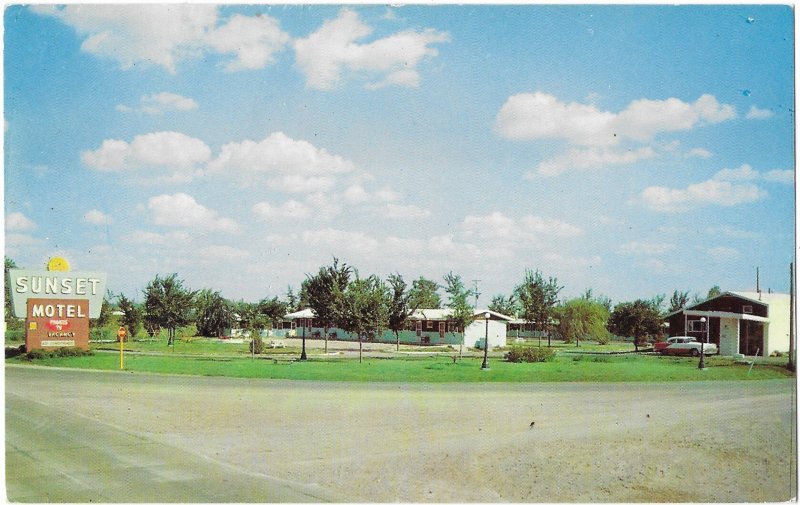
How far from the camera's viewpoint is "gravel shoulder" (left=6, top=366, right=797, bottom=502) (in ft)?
32.1

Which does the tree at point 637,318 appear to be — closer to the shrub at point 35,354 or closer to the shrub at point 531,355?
the shrub at point 531,355

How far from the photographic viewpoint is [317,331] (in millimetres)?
67562

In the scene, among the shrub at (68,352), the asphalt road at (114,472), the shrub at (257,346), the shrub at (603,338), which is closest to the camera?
the asphalt road at (114,472)

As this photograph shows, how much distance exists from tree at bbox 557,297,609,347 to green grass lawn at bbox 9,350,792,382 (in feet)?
60.1

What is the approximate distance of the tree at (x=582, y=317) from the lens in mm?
52719

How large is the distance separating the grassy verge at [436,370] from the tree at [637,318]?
5966mm

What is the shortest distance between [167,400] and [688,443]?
42.6 feet

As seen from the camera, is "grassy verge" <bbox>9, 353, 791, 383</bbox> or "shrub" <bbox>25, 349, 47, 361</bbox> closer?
"grassy verge" <bbox>9, 353, 791, 383</bbox>

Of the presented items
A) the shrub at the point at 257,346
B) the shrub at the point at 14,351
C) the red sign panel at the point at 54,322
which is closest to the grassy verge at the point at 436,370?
the shrub at the point at 14,351

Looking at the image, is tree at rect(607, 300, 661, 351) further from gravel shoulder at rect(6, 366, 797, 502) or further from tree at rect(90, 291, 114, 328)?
tree at rect(90, 291, 114, 328)

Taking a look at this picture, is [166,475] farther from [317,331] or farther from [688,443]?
[317,331]

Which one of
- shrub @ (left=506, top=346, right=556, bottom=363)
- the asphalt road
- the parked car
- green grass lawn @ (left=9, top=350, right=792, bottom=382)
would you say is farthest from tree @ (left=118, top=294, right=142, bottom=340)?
the parked car

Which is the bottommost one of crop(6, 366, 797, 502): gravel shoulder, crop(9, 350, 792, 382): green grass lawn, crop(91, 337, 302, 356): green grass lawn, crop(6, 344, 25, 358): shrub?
crop(91, 337, 302, 356): green grass lawn

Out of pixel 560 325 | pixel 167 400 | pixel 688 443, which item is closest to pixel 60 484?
pixel 167 400
